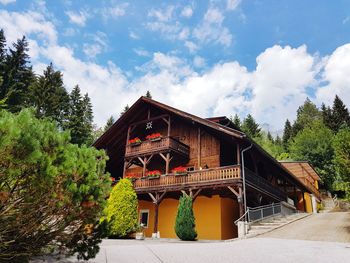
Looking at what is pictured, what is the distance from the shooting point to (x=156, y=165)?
2066 cm

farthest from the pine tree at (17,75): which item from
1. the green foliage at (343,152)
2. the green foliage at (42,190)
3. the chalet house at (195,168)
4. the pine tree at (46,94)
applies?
the green foliage at (343,152)

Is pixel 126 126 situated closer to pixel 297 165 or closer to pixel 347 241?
pixel 347 241

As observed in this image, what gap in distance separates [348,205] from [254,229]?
2407 cm

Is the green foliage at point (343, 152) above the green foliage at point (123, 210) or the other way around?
above

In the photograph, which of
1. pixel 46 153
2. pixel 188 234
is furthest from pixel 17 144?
pixel 188 234

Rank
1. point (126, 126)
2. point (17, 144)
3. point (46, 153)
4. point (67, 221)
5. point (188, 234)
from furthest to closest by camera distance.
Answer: point (126, 126), point (188, 234), point (67, 221), point (46, 153), point (17, 144)

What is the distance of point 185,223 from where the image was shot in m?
13.6

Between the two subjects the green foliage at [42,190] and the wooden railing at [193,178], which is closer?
the green foliage at [42,190]

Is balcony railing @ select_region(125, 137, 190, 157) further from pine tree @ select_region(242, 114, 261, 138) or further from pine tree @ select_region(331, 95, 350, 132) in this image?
pine tree @ select_region(331, 95, 350, 132)

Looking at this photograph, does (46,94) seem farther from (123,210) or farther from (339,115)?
(339,115)

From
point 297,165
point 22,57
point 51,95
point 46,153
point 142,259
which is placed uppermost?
point 22,57

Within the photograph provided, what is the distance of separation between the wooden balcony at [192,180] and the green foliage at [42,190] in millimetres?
10585

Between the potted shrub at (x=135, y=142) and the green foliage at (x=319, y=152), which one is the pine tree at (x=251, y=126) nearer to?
the green foliage at (x=319, y=152)

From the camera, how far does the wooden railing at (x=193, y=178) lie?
14789mm
